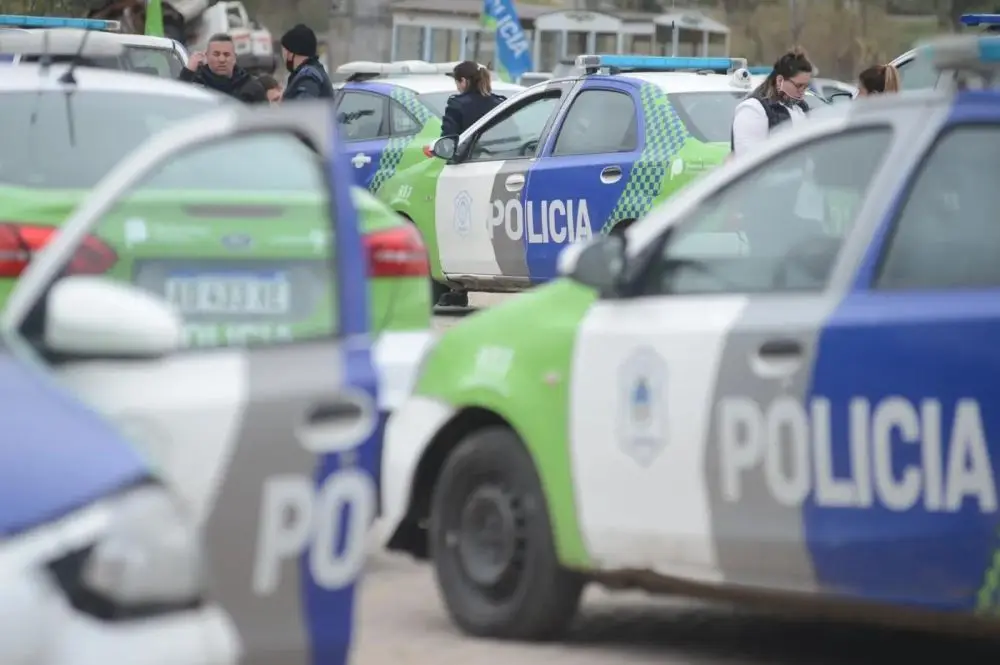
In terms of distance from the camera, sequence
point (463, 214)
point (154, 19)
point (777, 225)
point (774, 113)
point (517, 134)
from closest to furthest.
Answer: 1. point (777, 225)
2. point (774, 113)
3. point (517, 134)
4. point (463, 214)
5. point (154, 19)

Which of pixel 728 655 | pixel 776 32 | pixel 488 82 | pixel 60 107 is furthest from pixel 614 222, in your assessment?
pixel 776 32

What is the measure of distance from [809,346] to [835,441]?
0.25 meters

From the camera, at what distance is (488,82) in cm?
1742

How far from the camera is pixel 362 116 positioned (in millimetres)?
18547

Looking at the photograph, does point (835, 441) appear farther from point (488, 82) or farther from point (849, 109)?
point (488, 82)

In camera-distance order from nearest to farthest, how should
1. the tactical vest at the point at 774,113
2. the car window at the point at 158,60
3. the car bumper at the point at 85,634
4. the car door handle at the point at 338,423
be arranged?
the car bumper at the point at 85,634 → the car door handle at the point at 338,423 → the tactical vest at the point at 774,113 → the car window at the point at 158,60

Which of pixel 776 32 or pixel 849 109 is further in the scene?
pixel 776 32

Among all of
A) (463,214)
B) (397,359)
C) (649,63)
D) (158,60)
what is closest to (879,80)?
(649,63)

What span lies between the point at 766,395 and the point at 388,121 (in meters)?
12.5

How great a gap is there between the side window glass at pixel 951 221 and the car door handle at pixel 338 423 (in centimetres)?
165

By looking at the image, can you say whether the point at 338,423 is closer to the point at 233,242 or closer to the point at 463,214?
the point at 233,242

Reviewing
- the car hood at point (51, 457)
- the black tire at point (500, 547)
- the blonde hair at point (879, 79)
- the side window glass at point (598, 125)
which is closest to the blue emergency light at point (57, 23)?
the side window glass at point (598, 125)

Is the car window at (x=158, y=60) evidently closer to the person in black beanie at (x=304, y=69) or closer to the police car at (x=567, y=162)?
the police car at (x=567, y=162)

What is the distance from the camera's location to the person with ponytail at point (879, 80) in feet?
41.2
